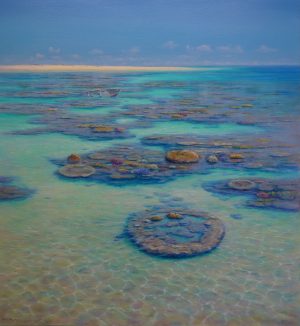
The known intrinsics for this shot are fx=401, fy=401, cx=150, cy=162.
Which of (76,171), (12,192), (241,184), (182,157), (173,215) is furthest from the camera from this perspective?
(182,157)

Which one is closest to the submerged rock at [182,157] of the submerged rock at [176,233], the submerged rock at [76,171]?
the submerged rock at [76,171]

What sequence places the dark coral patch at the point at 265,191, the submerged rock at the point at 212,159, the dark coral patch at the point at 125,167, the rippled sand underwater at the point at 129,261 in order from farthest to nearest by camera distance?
the submerged rock at the point at 212,159 → the dark coral patch at the point at 125,167 → the dark coral patch at the point at 265,191 → the rippled sand underwater at the point at 129,261

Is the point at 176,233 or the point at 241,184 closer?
the point at 176,233

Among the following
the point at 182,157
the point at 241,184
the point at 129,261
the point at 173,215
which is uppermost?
the point at 182,157

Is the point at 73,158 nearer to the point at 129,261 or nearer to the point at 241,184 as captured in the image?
the point at 241,184

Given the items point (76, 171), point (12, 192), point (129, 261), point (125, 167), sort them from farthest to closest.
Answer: point (125, 167)
point (76, 171)
point (12, 192)
point (129, 261)

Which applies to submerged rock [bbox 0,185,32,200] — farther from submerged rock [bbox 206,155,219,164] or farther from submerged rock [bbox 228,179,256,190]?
submerged rock [bbox 206,155,219,164]

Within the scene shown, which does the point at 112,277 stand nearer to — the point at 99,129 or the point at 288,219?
the point at 288,219

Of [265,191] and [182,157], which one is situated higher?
[182,157]

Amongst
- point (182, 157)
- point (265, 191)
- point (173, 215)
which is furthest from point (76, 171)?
point (265, 191)

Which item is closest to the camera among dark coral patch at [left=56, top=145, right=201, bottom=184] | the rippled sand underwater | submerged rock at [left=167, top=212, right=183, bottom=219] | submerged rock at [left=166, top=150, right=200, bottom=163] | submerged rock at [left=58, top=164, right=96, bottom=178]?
the rippled sand underwater

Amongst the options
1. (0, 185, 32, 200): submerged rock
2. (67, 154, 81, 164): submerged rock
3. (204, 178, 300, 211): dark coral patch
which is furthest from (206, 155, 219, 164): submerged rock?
(0, 185, 32, 200): submerged rock

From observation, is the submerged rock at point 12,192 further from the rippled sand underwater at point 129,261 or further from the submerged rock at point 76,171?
the submerged rock at point 76,171
